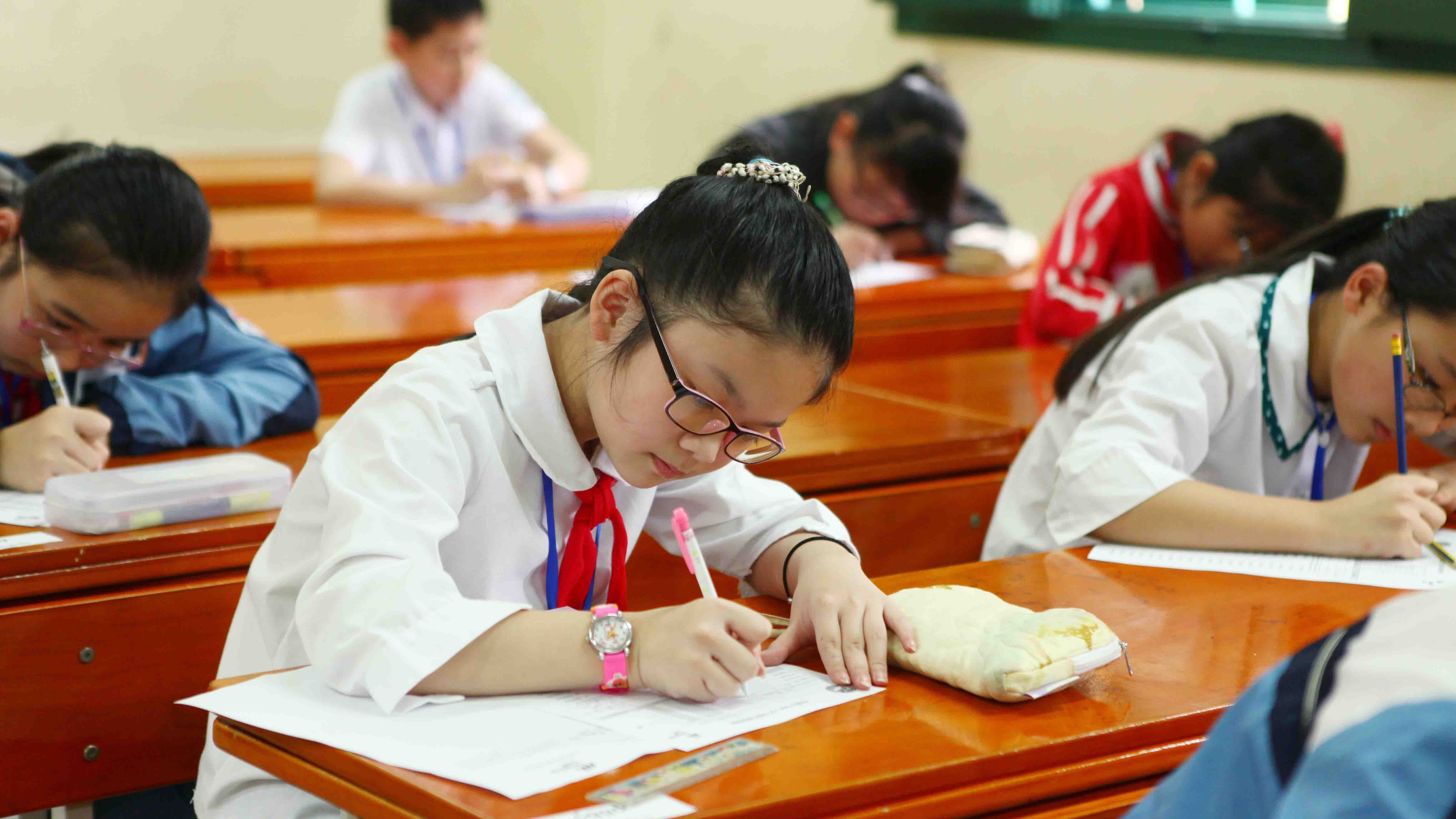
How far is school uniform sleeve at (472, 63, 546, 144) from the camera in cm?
453

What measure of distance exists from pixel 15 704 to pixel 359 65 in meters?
4.93

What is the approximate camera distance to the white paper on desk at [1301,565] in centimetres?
148

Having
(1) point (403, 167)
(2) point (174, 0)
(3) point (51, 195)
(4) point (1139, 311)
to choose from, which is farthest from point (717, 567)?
(2) point (174, 0)

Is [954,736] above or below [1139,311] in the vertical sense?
below

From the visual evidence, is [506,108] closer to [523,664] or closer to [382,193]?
[382,193]

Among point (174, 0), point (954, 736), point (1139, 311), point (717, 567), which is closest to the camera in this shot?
point (954, 736)

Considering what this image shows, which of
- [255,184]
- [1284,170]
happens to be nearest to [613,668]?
[1284,170]

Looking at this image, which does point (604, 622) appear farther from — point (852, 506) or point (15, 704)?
point (852, 506)

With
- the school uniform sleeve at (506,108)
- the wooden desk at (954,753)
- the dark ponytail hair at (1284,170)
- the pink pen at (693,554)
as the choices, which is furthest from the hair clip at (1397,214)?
the school uniform sleeve at (506,108)

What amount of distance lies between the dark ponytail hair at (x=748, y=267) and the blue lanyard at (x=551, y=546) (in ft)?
0.57

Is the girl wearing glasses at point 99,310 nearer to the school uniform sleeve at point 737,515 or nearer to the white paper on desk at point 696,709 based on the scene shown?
the school uniform sleeve at point 737,515

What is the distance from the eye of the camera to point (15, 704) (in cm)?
151

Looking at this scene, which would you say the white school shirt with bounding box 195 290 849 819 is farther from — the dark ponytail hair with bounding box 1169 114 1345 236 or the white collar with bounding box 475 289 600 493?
the dark ponytail hair with bounding box 1169 114 1345 236

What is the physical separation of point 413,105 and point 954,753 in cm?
380
